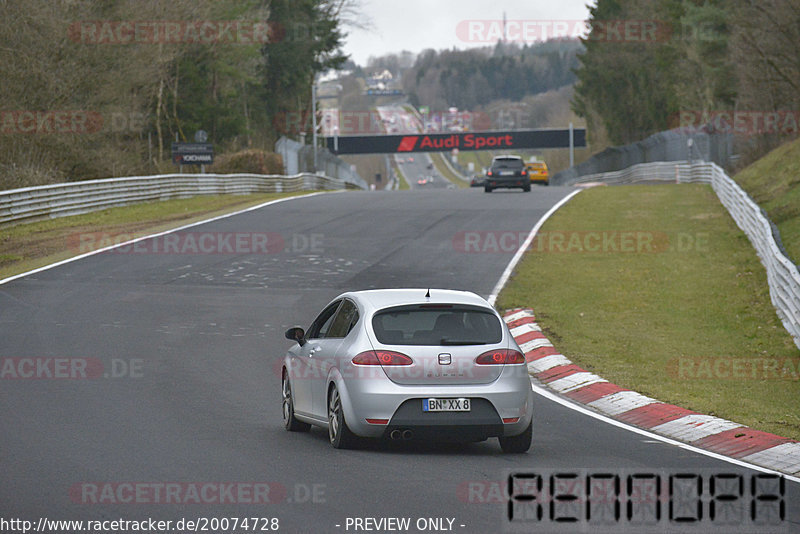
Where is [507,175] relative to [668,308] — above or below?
above

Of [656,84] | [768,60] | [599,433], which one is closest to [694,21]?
[768,60]

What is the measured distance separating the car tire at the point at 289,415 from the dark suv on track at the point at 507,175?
123ft

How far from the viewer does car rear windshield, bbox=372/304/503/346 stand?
9.59 meters

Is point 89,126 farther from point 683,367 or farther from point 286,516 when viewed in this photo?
point 286,516

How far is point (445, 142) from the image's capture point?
357 feet

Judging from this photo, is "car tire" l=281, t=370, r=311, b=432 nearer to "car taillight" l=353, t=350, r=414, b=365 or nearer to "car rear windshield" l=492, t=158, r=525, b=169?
"car taillight" l=353, t=350, r=414, b=365

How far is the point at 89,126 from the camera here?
4153 centimetres

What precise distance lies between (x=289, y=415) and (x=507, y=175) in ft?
124

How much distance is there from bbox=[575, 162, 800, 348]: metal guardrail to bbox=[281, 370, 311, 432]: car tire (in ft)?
26.2

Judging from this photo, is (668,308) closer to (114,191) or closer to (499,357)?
(499,357)

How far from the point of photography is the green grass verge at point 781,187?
2680 cm

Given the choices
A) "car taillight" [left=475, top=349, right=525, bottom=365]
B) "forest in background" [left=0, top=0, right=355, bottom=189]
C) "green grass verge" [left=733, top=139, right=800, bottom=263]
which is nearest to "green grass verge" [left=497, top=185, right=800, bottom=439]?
"green grass verge" [left=733, top=139, right=800, bottom=263]

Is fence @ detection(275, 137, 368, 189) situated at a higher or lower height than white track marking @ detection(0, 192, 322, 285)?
higher

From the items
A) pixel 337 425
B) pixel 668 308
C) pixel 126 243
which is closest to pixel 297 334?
pixel 337 425
